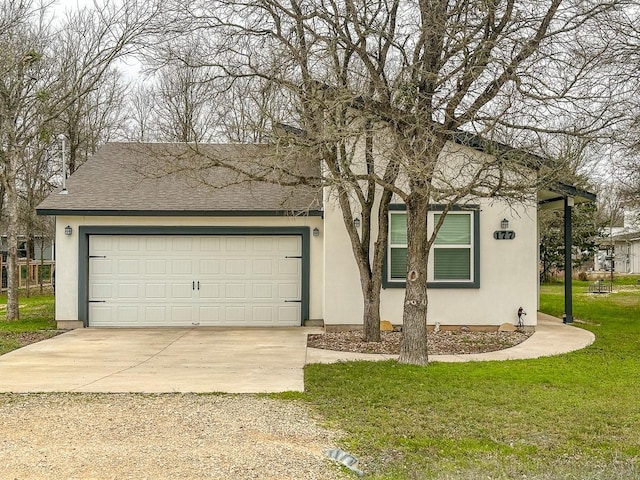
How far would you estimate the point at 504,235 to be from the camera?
12.3 meters

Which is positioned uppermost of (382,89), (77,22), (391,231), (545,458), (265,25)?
(77,22)

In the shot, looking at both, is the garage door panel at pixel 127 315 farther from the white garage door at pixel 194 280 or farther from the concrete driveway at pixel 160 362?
the concrete driveway at pixel 160 362

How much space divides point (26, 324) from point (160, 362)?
6.02 meters

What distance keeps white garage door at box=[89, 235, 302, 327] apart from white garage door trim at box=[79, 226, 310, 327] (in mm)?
20

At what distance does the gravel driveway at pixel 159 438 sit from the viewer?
459 cm

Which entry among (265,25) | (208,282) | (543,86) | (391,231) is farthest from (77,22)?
(543,86)

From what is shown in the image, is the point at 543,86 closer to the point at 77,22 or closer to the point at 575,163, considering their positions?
the point at 575,163

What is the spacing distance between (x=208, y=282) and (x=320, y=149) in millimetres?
5890

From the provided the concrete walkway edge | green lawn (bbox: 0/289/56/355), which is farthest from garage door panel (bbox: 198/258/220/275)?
the concrete walkway edge

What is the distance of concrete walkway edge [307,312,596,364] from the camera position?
9.37 metres

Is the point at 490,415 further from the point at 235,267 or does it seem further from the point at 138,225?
the point at 138,225

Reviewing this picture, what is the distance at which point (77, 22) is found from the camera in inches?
610

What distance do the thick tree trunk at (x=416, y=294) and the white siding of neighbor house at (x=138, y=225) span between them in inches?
183

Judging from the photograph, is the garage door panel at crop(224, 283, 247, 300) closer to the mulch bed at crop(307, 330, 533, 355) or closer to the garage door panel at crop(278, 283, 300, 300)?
the garage door panel at crop(278, 283, 300, 300)
